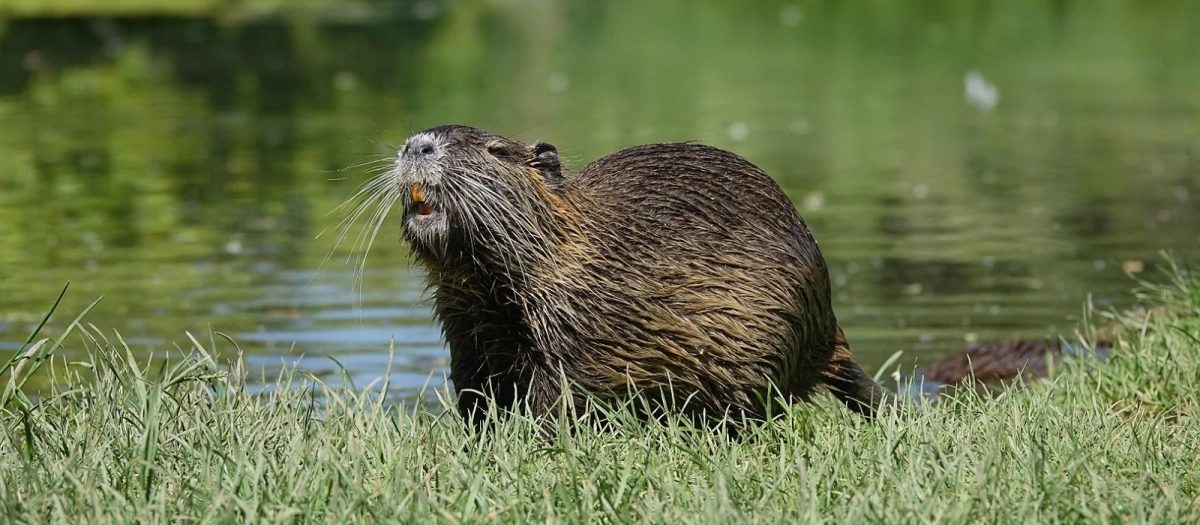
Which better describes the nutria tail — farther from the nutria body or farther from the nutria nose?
the nutria nose

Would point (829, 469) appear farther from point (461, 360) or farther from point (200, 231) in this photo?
point (200, 231)

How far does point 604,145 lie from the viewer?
557 inches

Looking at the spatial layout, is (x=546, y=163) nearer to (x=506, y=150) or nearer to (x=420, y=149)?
(x=506, y=150)

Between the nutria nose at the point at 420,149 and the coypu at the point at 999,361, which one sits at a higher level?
the nutria nose at the point at 420,149

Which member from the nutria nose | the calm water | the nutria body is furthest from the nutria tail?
the nutria nose

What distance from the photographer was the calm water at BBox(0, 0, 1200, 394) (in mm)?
8094

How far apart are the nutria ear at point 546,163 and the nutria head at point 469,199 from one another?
0.05m

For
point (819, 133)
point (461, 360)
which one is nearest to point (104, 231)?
point (461, 360)

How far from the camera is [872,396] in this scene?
5230mm

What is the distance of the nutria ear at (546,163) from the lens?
16.2ft

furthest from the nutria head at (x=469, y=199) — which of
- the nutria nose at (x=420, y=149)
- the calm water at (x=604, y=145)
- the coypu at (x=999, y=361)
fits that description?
the coypu at (x=999, y=361)

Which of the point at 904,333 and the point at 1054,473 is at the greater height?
the point at 1054,473

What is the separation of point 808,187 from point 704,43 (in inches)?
599

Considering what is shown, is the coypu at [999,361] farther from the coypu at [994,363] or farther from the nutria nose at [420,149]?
the nutria nose at [420,149]
